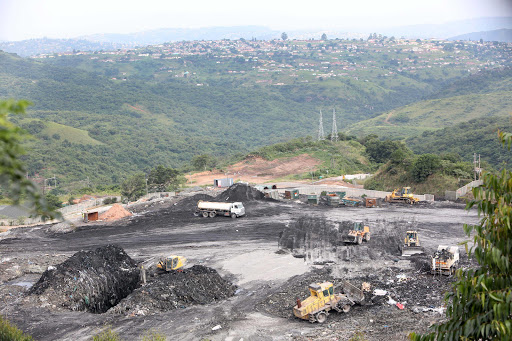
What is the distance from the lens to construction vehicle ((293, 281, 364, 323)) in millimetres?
19109

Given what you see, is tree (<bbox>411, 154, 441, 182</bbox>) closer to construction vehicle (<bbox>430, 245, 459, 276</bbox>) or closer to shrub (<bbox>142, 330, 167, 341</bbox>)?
construction vehicle (<bbox>430, 245, 459, 276</bbox>)

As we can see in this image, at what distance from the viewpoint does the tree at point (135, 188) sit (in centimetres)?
5478

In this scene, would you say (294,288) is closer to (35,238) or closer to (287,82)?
(35,238)

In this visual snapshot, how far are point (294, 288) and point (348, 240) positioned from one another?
8.64 meters

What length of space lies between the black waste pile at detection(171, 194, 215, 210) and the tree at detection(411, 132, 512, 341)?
124ft

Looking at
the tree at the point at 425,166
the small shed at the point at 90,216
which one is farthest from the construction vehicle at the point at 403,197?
the small shed at the point at 90,216

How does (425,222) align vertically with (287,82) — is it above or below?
below

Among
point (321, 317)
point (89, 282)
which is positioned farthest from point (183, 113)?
point (321, 317)

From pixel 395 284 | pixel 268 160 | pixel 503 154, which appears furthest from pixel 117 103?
pixel 395 284

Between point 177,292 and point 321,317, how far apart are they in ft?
22.6

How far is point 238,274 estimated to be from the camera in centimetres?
2592

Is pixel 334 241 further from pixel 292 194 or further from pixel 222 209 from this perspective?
pixel 292 194

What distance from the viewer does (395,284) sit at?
23.0 metres

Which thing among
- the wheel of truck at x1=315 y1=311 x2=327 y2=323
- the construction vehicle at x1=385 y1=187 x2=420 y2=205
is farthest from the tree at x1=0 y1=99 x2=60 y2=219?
the construction vehicle at x1=385 y1=187 x2=420 y2=205
